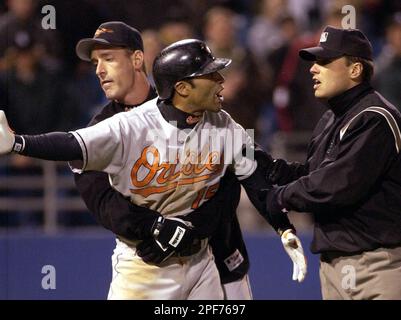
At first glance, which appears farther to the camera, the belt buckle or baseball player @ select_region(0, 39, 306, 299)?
the belt buckle

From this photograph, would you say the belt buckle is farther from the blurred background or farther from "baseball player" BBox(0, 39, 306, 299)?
the blurred background

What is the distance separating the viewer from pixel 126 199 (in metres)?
4.32

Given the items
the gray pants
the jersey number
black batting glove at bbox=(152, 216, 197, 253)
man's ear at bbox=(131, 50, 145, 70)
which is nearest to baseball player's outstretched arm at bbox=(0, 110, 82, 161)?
black batting glove at bbox=(152, 216, 197, 253)

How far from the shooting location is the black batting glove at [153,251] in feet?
13.9

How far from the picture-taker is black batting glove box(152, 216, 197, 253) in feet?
13.8

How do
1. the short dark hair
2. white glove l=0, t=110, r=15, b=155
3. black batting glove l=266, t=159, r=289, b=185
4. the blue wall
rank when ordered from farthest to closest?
the blue wall < black batting glove l=266, t=159, r=289, b=185 < the short dark hair < white glove l=0, t=110, r=15, b=155

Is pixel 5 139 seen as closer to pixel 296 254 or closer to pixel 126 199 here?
pixel 126 199

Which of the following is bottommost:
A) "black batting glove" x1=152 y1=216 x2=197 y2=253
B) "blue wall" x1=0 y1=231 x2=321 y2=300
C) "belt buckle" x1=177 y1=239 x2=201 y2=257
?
"blue wall" x1=0 y1=231 x2=321 y2=300

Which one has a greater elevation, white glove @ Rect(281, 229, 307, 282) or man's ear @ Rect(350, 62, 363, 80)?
man's ear @ Rect(350, 62, 363, 80)

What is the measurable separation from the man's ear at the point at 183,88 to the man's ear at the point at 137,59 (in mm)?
469

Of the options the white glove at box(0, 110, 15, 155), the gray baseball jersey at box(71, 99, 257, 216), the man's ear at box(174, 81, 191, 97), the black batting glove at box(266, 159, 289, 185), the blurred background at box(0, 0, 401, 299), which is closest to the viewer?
the white glove at box(0, 110, 15, 155)

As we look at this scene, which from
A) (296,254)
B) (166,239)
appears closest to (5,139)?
(166,239)

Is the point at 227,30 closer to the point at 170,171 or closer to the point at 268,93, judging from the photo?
the point at 268,93

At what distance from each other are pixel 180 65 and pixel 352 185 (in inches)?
34.5
